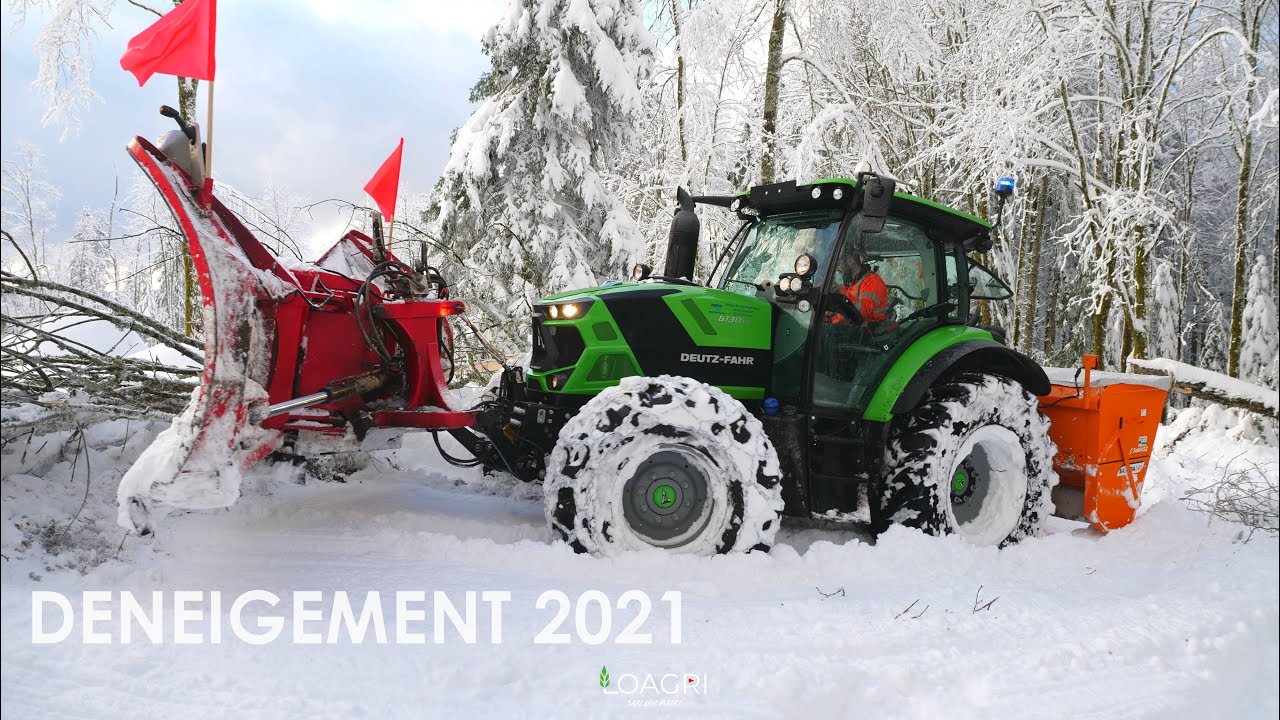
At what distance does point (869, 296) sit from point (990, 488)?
4.93 ft

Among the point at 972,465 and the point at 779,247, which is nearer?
the point at 779,247

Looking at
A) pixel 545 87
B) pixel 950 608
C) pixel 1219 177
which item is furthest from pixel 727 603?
pixel 545 87

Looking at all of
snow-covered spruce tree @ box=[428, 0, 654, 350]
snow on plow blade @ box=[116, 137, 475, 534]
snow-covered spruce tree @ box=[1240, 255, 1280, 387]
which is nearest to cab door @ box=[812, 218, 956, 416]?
snow-covered spruce tree @ box=[1240, 255, 1280, 387]

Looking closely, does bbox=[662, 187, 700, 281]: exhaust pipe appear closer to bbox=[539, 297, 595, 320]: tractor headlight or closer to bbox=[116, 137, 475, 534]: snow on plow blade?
bbox=[539, 297, 595, 320]: tractor headlight

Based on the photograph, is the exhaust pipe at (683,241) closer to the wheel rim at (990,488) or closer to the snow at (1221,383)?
the wheel rim at (990,488)

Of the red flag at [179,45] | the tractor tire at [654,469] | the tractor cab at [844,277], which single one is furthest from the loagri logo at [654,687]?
the red flag at [179,45]

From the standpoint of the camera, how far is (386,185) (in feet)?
20.3

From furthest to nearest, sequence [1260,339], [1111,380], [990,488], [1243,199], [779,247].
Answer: [1111,380]
[1243,199]
[990,488]
[779,247]
[1260,339]

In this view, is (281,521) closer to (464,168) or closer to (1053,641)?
(1053,641)

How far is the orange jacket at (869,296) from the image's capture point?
477 cm

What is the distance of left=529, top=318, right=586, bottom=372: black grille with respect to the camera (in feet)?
14.9

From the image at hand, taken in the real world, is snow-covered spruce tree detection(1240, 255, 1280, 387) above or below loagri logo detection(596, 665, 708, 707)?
above

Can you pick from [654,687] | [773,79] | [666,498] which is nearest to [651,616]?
[654,687]

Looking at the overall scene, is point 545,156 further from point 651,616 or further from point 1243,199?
point 651,616
